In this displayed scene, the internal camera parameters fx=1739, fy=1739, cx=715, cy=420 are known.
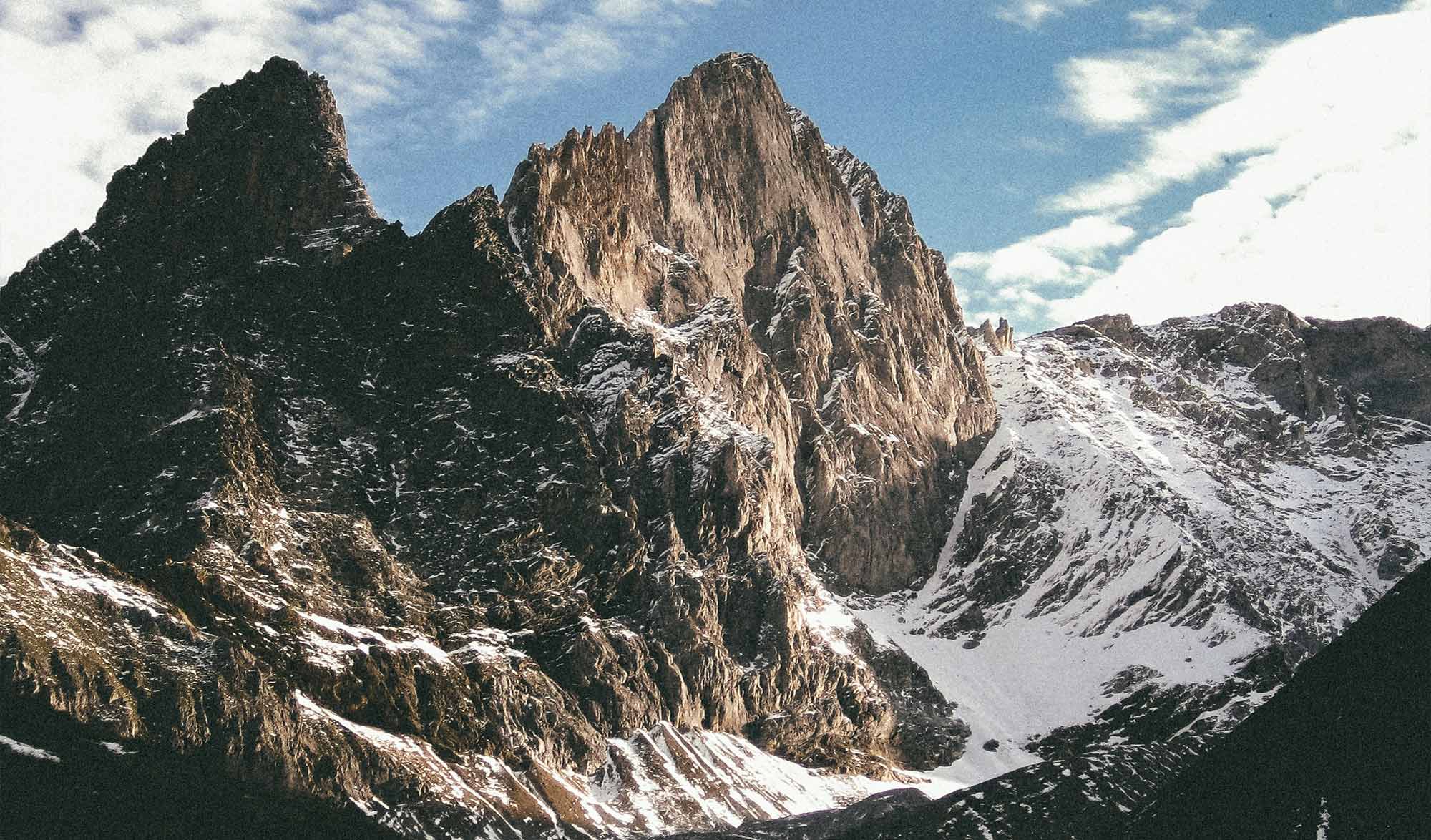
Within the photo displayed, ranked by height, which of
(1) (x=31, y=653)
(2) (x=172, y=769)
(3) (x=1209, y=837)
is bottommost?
(3) (x=1209, y=837)

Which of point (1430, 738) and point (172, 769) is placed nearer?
point (1430, 738)

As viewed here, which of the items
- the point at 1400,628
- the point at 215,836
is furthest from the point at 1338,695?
the point at 215,836

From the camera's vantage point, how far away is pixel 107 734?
19750 cm

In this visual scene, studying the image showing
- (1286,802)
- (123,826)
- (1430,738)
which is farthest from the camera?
(123,826)

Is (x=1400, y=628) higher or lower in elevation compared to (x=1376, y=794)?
higher

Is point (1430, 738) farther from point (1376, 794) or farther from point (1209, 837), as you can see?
point (1209, 837)

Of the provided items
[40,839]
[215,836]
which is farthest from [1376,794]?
[40,839]

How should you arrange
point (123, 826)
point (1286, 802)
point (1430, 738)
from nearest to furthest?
point (1430, 738) → point (1286, 802) → point (123, 826)

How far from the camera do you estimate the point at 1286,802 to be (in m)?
175

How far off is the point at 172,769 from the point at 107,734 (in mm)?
8324

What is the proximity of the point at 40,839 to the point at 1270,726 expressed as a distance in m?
132

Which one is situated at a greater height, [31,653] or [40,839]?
[31,653]

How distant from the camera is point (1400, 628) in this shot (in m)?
178

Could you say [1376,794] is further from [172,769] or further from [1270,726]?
[172,769]
